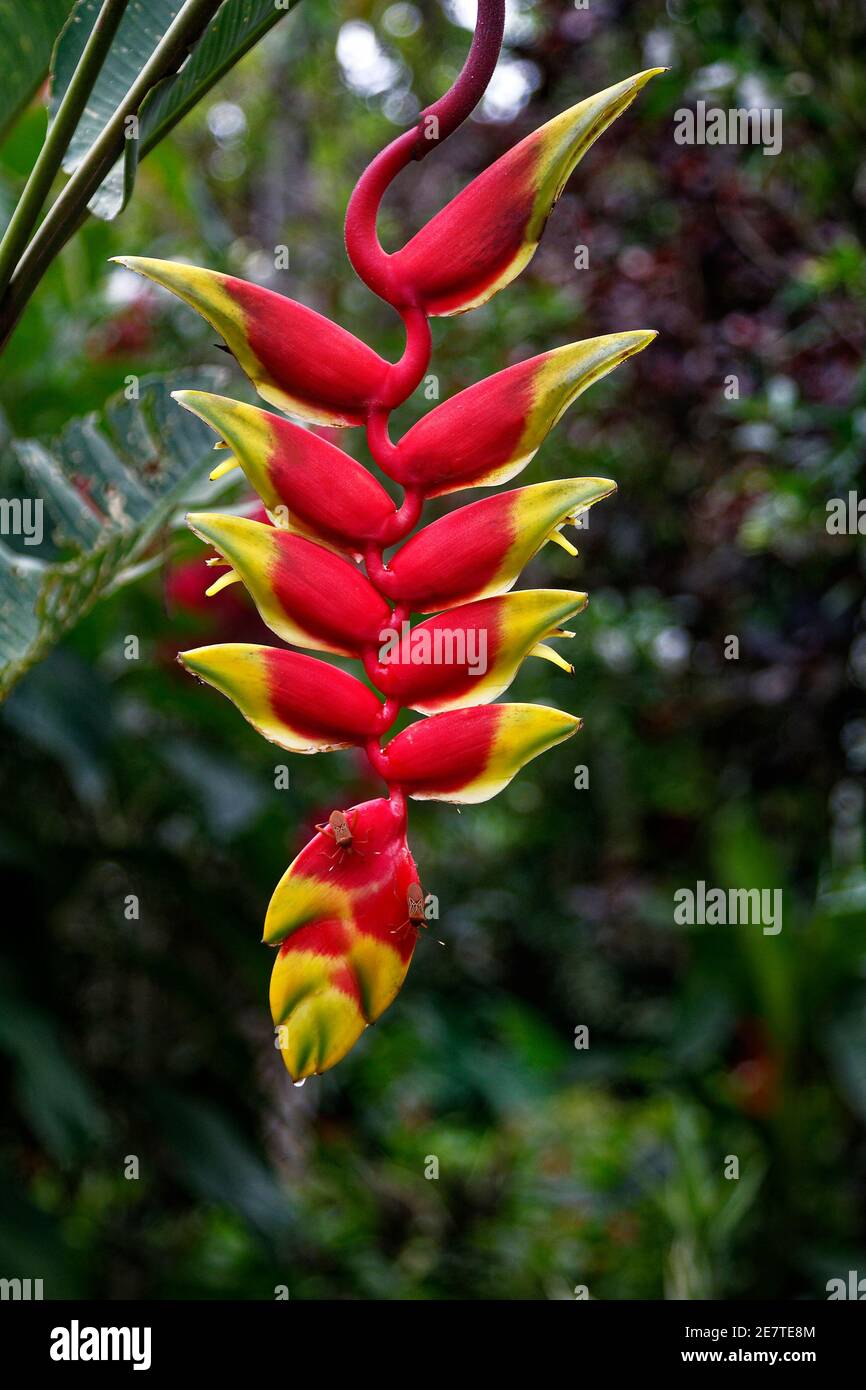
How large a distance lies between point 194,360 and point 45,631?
83.9 inches

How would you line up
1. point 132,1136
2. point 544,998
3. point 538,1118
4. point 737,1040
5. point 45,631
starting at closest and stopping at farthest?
point 45,631 → point 132,1136 → point 737,1040 → point 538,1118 → point 544,998

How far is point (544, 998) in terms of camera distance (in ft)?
14.2

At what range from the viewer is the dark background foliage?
75.2 inches

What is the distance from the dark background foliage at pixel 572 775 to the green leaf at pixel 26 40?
1.83ft

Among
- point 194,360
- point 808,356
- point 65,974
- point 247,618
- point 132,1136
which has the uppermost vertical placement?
point 194,360

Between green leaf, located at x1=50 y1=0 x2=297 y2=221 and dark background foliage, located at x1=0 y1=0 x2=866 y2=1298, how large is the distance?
2.26 feet

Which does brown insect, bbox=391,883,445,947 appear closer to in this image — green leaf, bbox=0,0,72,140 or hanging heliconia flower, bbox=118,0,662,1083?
hanging heliconia flower, bbox=118,0,662,1083

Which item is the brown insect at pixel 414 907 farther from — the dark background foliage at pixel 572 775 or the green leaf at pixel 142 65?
the dark background foliage at pixel 572 775

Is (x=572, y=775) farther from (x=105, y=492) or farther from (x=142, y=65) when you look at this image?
(x=142, y=65)

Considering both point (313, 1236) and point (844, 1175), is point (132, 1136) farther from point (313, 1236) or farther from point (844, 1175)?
point (844, 1175)

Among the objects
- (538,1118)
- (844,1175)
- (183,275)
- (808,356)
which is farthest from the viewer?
(538,1118)

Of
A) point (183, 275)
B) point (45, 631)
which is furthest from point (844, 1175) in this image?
point (183, 275)

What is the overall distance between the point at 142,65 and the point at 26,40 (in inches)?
6.5

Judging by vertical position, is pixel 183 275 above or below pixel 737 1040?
above
